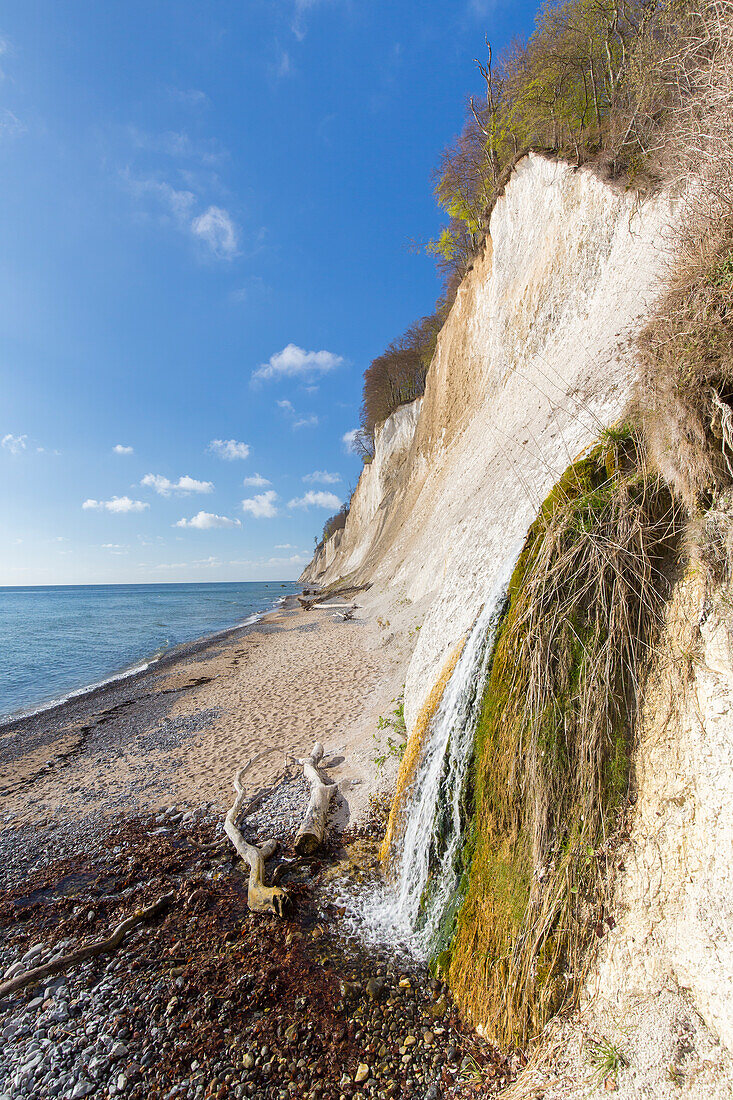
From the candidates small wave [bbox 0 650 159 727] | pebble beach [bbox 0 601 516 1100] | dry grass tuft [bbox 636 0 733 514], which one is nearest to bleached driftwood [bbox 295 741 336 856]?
pebble beach [bbox 0 601 516 1100]

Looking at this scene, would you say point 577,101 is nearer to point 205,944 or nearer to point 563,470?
point 563,470

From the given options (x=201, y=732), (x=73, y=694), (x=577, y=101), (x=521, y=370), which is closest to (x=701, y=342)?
(x=521, y=370)

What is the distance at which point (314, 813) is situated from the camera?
5336mm

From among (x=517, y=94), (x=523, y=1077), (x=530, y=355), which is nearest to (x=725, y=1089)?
(x=523, y=1077)

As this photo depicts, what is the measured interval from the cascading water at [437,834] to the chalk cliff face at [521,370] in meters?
1.18

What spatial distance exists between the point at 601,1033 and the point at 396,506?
23.0 m

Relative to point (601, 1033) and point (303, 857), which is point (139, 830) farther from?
point (601, 1033)

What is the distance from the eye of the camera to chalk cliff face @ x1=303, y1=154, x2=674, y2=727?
609 cm

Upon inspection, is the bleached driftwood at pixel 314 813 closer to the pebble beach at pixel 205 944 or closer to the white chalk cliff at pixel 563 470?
the pebble beach at pixel 205 944

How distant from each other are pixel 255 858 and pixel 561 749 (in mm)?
3612

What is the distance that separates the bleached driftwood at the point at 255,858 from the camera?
161 inches

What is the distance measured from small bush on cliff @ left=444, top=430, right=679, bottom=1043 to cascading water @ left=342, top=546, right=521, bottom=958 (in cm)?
23

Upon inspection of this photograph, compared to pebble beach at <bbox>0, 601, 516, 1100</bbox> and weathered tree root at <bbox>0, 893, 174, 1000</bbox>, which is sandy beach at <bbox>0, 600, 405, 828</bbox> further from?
weathered tree root at <bbox>0, 893, 174, 1000</bbox>

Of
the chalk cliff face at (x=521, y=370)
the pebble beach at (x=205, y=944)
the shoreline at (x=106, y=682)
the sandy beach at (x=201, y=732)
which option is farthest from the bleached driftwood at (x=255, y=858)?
the shoreline at (x=106, y=682)
